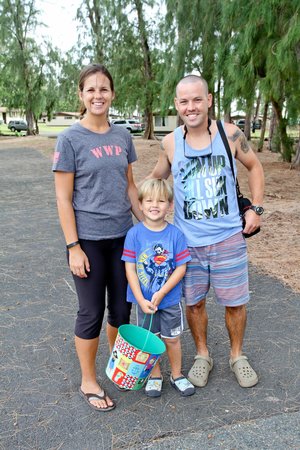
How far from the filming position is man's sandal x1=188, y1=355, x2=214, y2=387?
2814mm

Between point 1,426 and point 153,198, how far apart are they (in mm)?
1486

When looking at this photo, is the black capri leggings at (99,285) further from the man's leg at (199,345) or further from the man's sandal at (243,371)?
the man's sandal at (243,371)

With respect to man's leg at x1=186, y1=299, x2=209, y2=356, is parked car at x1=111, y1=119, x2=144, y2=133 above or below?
below

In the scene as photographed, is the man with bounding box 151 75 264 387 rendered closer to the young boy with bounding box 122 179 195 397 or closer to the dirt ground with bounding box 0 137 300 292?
the young boy with bounding box 122 179 195 397

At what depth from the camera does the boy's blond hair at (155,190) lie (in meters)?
2.63

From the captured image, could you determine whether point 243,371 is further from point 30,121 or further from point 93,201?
point 30,121

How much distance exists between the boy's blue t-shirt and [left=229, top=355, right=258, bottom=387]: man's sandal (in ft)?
2.54

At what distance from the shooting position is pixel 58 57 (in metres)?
29.2

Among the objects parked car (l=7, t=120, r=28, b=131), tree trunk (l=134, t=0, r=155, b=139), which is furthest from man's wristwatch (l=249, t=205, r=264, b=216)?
parked car (l=7, t=120, r=28, b=131)

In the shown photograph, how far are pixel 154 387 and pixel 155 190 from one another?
118 cm

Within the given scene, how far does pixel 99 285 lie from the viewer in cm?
258

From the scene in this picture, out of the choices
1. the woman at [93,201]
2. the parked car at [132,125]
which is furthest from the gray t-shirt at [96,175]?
the parked car at [132,125]

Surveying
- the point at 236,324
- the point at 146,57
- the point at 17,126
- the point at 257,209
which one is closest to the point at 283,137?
the point at 146,57

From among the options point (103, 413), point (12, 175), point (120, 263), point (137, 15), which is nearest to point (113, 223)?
point (120, 263)
